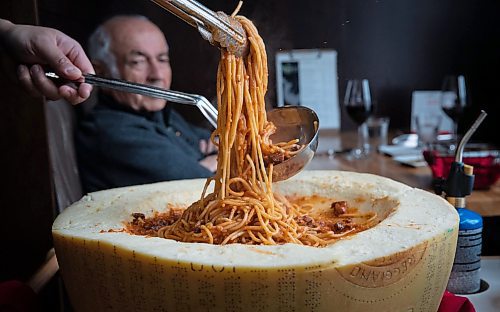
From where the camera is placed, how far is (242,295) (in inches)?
35.6

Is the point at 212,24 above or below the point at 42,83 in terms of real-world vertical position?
above

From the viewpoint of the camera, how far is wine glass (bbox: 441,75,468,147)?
2.82m

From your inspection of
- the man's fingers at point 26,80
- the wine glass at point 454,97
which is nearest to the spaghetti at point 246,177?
the man's fingers at point 26,80

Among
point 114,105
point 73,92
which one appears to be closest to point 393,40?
point 114,105

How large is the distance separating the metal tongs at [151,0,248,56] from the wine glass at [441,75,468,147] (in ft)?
6.15

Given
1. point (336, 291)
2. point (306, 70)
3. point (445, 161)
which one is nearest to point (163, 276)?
point (336, 291)

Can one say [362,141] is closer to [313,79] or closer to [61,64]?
[313,79]

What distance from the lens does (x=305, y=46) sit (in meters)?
3.06

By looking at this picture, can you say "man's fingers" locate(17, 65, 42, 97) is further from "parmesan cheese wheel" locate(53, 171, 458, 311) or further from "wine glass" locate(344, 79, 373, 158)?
"wine glass" locate(344, 79, 373, 158)

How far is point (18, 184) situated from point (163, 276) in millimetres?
1255

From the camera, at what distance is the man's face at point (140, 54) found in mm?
2666

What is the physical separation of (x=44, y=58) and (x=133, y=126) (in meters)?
1.04

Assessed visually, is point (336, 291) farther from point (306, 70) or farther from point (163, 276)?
point (306, 70)

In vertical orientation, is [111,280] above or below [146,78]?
below
